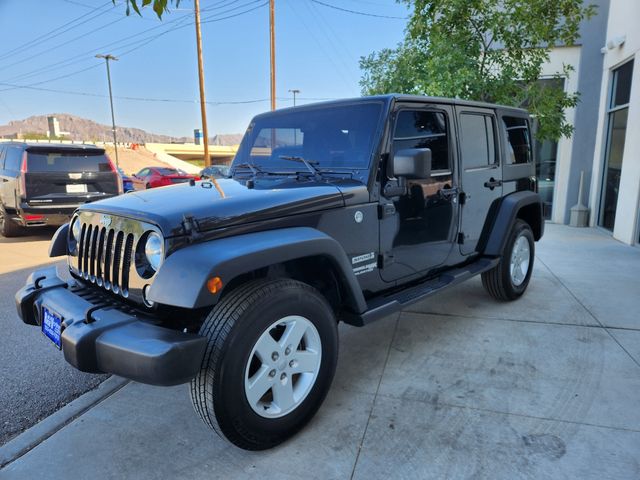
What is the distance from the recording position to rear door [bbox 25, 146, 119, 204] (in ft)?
25.8

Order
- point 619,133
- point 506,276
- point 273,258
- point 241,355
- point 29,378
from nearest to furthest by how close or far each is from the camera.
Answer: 1. point 241,355
2. point 273,258
3. point 29,378
4. point 506,276
5. point 619,133

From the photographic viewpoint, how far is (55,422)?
2.71 meters

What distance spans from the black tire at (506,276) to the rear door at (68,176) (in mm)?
6999

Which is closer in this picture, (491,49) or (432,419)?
(432,419)

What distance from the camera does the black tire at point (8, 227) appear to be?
850cm

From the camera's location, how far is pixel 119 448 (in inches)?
97.3

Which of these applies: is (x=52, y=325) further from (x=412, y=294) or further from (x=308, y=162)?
(x=412, y=294)

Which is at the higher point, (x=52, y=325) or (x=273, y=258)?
(x=273, y=258)

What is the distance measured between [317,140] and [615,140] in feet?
26.7

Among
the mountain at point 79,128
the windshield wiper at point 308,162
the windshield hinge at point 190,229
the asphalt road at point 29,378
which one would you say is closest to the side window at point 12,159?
the asphalt road at point 29,378

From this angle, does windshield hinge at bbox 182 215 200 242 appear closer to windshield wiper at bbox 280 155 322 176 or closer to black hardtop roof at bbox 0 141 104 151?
windshield wiper at bbox 280 155 322 176

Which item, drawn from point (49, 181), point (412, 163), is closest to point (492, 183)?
point (412, 163)

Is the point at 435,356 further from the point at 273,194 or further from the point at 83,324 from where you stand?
the point at 83,324

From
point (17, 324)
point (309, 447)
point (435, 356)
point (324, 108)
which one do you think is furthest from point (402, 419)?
point (17, 324)
